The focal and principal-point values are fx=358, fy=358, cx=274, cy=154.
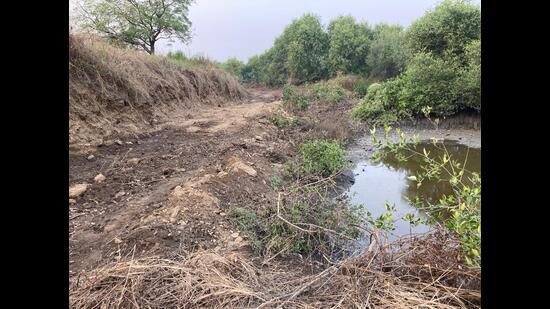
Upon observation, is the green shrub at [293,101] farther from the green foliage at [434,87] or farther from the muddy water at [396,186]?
the muddy water at [396,186]

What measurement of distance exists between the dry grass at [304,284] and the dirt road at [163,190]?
1.25 feet

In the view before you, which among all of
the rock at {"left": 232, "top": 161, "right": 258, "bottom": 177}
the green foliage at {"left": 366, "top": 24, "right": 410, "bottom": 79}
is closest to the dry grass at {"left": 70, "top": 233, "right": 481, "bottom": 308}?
the rock at {"left": 232, "top": 161, "right": 258, "bottom": 177}

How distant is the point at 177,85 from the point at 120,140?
16.9 ft

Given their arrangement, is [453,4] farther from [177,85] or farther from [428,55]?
[177,85]

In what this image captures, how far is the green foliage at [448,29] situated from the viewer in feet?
38.1

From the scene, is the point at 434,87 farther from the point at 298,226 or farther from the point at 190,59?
the point at 190,59

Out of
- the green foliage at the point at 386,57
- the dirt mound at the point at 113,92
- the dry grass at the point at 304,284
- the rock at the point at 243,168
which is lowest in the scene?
the dry grass at the point at 304,284

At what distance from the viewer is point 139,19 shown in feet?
66.1

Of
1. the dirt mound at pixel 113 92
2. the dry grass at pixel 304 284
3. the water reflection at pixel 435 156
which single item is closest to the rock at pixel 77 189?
the dirt mound at pixel 113 92

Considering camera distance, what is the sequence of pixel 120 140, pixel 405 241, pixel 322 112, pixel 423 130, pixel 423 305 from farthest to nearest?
pixel 322 112
pixel 423 130
pixel 120 140
pixel 405 241
pixel 423 305

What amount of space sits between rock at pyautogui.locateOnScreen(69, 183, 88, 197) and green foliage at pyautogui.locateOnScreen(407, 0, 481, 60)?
1126 cm
